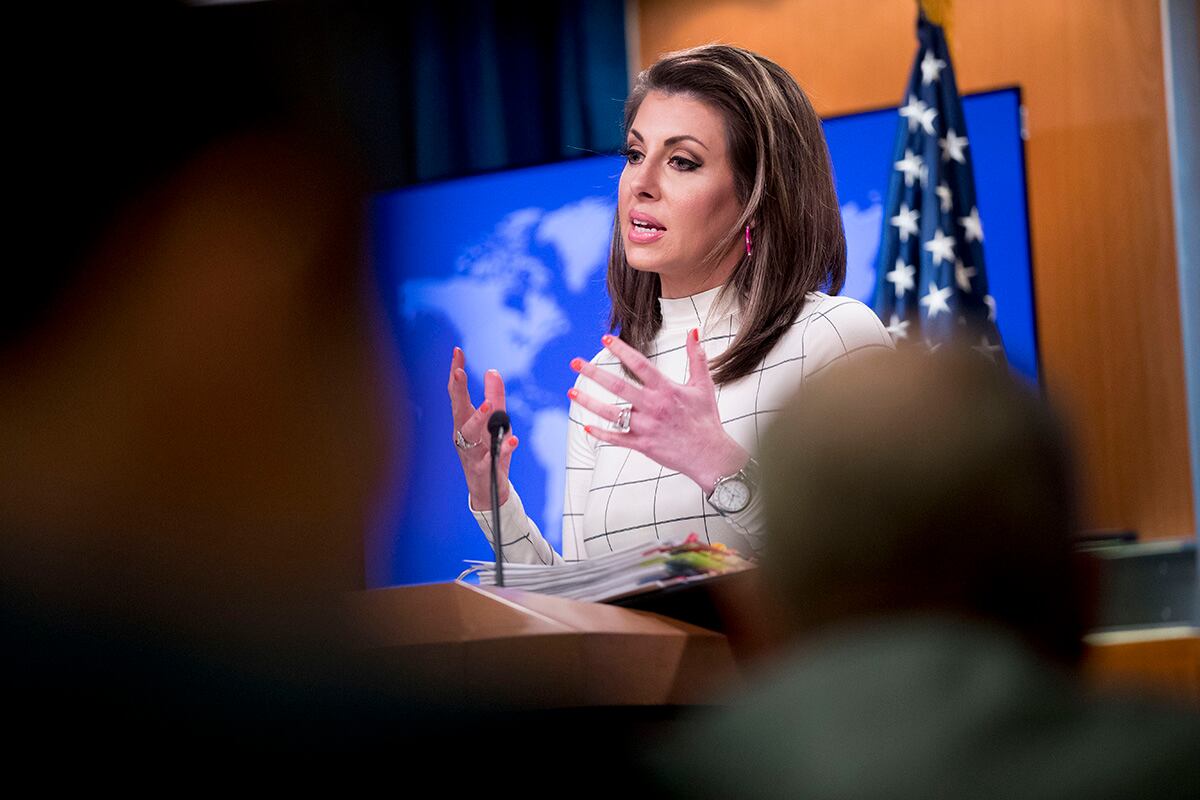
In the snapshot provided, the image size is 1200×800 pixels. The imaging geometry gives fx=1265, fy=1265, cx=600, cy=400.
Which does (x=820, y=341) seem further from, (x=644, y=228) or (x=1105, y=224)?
(x=1105, y=224)

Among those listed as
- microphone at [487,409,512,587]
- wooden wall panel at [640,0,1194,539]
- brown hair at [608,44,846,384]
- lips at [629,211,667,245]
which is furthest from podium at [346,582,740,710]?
wooden wall panel at [640,0,1194,539]

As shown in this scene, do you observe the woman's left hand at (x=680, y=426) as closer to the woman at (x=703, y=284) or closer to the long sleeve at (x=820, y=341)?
the woman at (x=703, y=284)

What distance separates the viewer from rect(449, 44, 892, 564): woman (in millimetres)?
2102

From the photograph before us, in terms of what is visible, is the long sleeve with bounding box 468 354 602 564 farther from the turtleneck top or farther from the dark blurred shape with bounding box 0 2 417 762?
the dark blurred shape with bounding box 0 2 417 762

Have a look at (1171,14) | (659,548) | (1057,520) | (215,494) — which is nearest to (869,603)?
(1057,520)

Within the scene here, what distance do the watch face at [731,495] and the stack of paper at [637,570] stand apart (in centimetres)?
33

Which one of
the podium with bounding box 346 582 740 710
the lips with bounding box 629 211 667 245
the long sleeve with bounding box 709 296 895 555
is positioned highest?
the lips with bounding box 629 211 667 245

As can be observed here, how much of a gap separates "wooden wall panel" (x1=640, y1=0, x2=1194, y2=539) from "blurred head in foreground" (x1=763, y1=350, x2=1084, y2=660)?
11.2 ft

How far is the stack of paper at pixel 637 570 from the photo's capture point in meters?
1.32

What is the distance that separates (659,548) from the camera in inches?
55.1

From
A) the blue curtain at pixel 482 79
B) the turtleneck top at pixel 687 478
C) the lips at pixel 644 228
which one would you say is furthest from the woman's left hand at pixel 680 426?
the blue curtain at pixel 482 79

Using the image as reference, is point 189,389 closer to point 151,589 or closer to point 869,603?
point 151,589

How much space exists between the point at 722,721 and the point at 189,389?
269 mm

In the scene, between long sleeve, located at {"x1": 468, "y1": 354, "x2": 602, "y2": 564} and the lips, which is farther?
the lips
